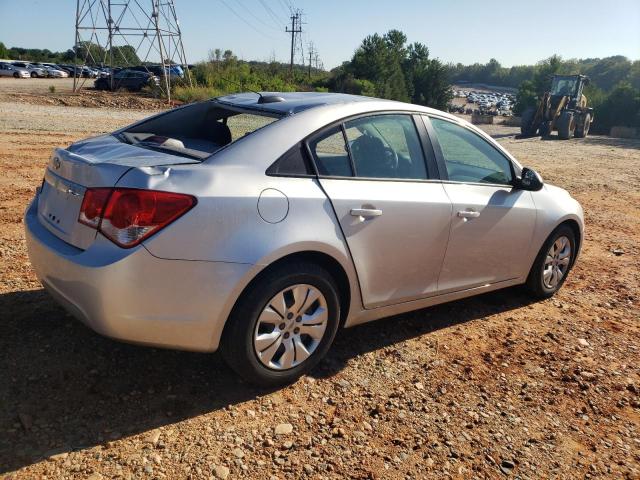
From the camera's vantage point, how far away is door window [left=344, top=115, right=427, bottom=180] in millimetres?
3529

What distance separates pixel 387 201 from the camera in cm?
345

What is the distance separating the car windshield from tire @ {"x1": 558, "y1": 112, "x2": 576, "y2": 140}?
5.11 ft

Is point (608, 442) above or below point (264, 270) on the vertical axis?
below

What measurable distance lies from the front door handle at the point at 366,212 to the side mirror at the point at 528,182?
1.57m

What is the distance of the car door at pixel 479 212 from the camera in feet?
12.9

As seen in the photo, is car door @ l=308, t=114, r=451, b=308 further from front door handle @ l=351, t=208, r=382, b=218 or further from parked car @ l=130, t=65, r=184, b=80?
parked car @ l=130, t=65, r=184, b=80

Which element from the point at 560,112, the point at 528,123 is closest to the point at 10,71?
the point at 528,123

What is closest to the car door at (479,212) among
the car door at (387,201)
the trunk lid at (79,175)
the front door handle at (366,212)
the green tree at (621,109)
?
the car door at (387,201)

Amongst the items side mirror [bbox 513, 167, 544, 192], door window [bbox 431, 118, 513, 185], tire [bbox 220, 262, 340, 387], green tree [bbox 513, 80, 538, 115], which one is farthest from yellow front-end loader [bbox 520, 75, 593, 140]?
tire [bbox 220, 262, 340, 387]

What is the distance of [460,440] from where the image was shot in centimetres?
297

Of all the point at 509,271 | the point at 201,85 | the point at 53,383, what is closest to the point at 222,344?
the point at 53,383

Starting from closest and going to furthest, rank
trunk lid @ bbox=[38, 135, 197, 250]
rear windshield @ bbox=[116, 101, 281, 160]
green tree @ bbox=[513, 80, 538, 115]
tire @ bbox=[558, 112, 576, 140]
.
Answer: trunk lid @ bbox=[38, 135, 197, 250], rear windshield @ bbox=[116, 101, 281, 160], tire @ bbox=[558, 112, 576, 140], green tree @ bbox=[513, 80, 538, 115]

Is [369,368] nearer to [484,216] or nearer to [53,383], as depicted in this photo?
[484,216]

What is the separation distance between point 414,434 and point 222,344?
1113 millimetres
